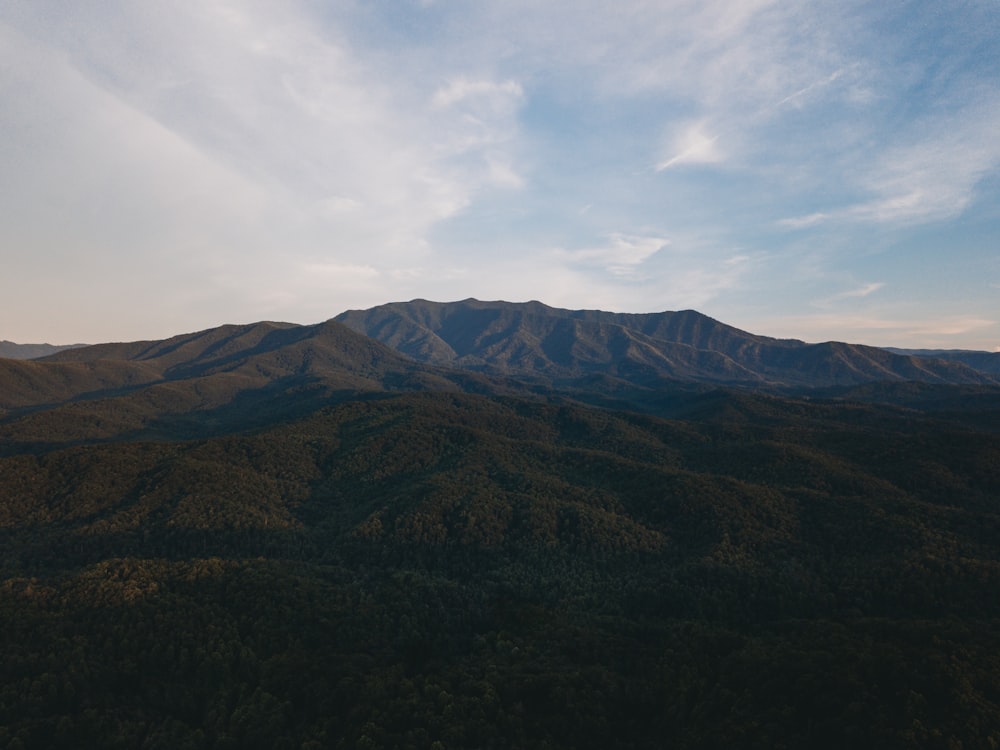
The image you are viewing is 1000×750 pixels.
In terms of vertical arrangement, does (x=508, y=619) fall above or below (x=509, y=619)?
below

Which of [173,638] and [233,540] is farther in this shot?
[233,540]

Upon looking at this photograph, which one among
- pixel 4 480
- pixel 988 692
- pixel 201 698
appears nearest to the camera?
pixel 988 692

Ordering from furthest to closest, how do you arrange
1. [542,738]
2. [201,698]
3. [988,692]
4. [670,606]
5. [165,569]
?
[670,606] → [165,569] → [201,698] → [542,738] → [988,692]

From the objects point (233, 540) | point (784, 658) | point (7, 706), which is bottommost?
point (233, 540)

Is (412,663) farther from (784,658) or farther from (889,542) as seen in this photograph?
(889,542)

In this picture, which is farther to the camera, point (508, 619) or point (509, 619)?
point (508, 619)

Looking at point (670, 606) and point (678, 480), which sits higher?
point (678, 480)

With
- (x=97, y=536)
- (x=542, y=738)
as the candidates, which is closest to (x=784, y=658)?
(x=542, y=738)

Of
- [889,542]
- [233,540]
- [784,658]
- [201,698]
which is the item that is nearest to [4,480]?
[233,540]

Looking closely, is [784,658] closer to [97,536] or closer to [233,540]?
[233,540]
